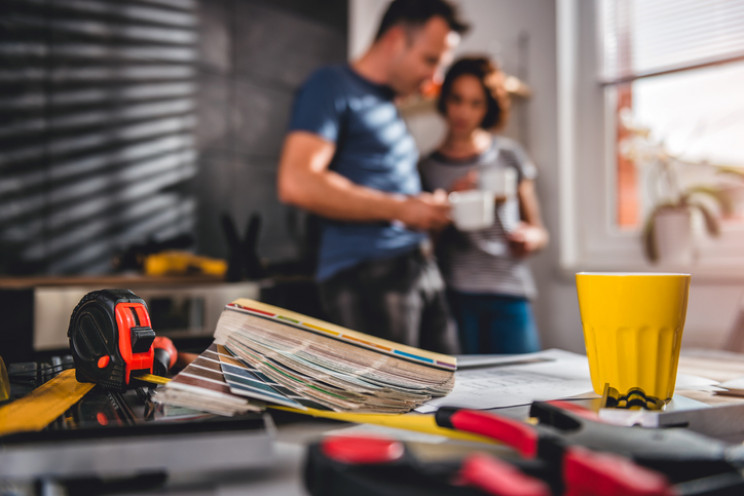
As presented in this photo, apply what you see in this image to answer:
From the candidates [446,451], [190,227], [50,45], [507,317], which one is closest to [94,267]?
[190,227]

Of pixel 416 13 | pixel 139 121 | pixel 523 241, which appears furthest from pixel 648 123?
pixel 139 121

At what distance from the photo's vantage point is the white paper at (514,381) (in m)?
0.50

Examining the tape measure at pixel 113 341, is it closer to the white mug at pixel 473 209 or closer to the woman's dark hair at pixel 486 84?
the white mug at pixel 473 209

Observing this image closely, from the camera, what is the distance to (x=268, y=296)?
5.91 ft

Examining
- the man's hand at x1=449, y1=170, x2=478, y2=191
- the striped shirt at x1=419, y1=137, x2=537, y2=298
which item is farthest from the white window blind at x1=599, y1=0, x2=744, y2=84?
the man's hand at x1=449, y1=170, x2=478, y2=191

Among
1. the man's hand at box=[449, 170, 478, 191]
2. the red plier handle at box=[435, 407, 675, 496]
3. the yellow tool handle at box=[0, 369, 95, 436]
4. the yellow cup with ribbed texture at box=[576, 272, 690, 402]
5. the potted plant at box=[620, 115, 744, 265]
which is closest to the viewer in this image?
the red plier handle at box=[435, 407, 675, 496]

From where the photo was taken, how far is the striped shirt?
162 centimetres

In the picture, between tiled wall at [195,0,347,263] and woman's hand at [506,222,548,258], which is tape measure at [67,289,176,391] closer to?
woman's hand at [506,222,548,258]

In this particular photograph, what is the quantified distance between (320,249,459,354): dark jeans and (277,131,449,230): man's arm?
12 centimetres

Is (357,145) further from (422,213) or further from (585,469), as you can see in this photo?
(585,469)

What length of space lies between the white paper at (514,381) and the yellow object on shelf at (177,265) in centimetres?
118

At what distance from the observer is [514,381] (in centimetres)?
60

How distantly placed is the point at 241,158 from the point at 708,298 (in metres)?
1.78

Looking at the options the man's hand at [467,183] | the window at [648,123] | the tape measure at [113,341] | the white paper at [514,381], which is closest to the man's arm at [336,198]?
the man's hand at [467,183]
